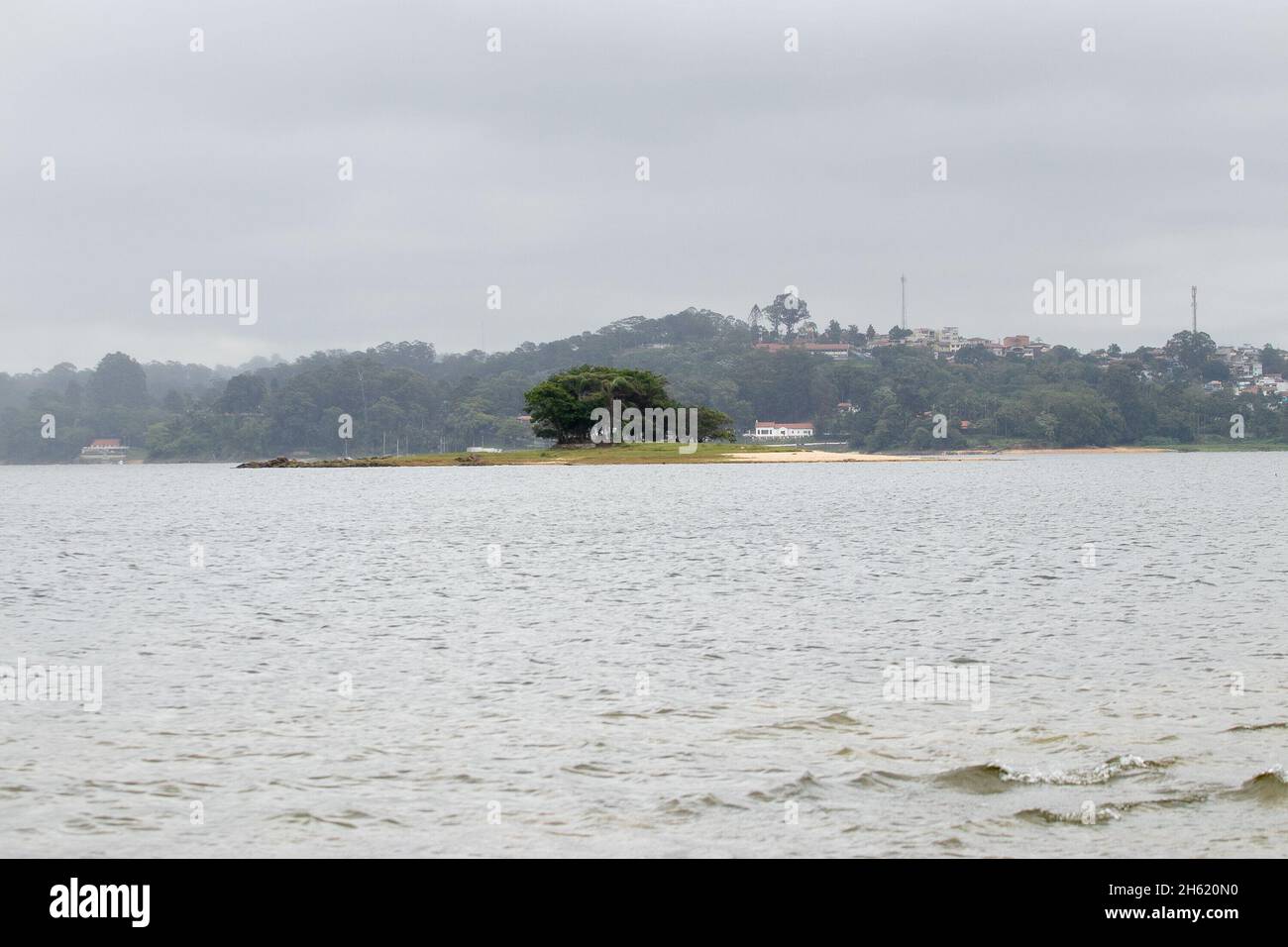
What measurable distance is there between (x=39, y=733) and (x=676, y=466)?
536ft

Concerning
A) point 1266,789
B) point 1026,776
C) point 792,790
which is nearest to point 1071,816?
point 1026,776

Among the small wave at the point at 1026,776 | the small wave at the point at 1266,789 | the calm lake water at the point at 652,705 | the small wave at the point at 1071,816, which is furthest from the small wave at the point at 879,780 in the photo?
the small wave at the point at 1266,789

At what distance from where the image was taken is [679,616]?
31.8 meters

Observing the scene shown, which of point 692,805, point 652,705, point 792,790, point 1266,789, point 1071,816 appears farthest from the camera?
point 652,705

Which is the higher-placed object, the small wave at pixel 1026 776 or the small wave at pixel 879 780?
the small wave at pixel 1026 776

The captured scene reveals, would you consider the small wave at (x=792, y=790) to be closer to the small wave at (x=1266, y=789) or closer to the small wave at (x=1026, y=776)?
the small wave at (x=1026, y=776)

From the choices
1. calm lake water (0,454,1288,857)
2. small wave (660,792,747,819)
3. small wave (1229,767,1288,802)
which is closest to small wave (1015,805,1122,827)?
calm lake water (0,454,1288,857)

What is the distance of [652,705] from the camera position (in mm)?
20531

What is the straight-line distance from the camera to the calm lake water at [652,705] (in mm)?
14047

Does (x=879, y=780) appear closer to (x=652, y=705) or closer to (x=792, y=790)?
(x=792, y=790)

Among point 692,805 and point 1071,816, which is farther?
point 692,805

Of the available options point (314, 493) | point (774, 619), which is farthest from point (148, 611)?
point (314, 493)

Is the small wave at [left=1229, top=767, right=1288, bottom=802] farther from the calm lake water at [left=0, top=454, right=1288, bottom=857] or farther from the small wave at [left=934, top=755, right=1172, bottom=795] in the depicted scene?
the small wave at [left=934, top=755, right=1172, bottom=795]
